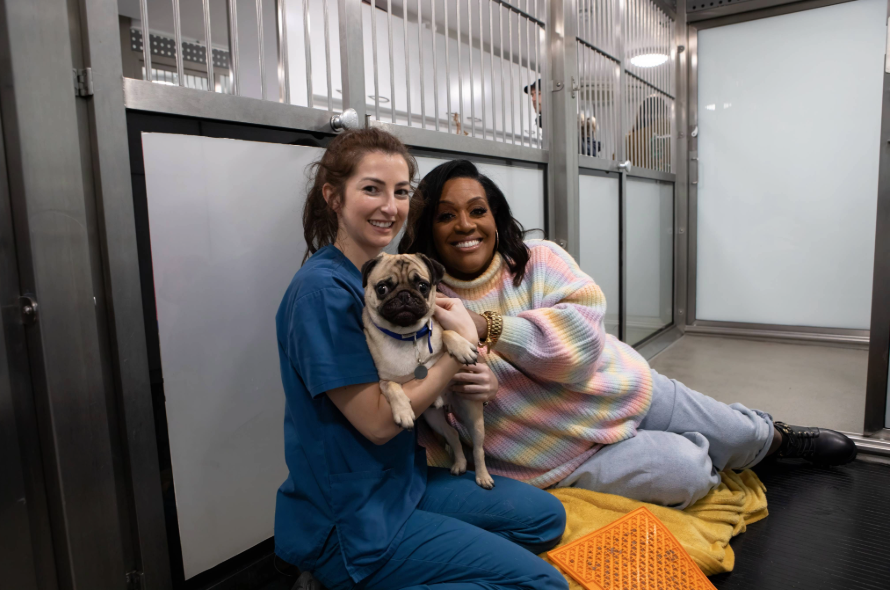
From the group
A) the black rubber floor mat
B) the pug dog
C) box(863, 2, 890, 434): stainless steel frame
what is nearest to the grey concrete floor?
box(863, 2, 890, 434): stainless steel frame

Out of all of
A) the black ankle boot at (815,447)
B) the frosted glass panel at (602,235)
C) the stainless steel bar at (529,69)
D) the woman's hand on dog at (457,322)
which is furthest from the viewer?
the frosted glass panel at (602,235)

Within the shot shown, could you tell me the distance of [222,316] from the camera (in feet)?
4.58

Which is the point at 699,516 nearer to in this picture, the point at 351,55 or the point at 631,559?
the point at 631,559

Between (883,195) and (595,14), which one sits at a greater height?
(595,14)

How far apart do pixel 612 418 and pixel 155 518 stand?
4.11ft

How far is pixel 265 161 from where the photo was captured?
1.48m

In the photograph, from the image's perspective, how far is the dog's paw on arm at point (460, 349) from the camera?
4.01 feet

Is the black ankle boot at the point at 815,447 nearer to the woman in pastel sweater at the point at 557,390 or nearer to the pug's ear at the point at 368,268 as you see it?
the woman in pastel sweater at the point at 557,390

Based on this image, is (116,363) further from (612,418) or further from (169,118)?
(612,418)

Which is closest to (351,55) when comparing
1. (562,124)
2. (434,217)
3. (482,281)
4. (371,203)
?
(434,217)

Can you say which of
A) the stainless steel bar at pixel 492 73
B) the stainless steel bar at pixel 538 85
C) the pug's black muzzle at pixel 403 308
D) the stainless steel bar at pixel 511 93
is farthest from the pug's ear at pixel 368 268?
the stainless steel bar at pixel 538 85

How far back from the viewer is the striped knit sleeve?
1.48 m

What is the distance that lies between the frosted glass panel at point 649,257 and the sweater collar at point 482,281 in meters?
2.19

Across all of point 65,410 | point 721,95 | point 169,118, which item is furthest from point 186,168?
point 721,95
